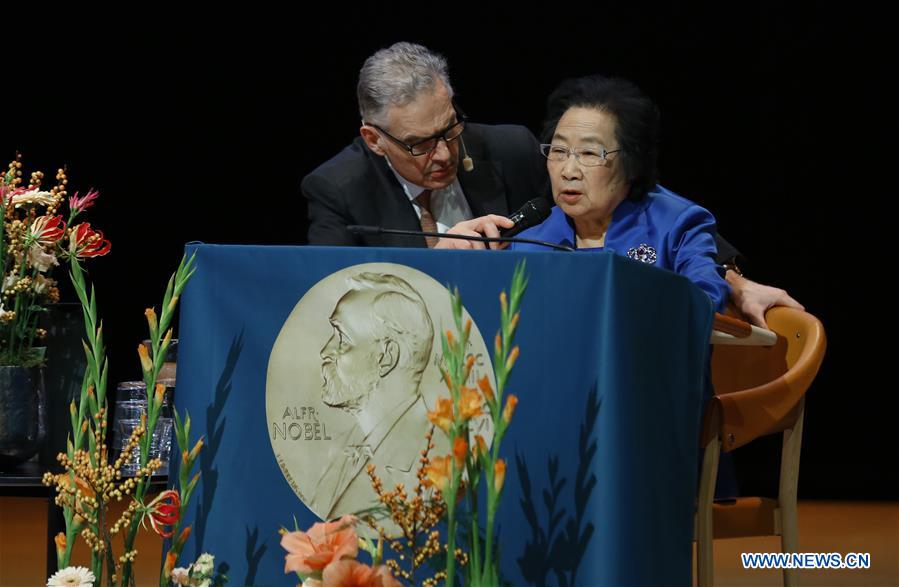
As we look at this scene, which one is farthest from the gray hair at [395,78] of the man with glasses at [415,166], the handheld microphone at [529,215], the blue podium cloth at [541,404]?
the blue podium cloth at [541,404]

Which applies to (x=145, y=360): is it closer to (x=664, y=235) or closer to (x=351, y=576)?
(x=351, y=576)

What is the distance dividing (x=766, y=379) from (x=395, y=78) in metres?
0.98

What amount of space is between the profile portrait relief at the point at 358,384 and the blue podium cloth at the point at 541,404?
0.02 meters

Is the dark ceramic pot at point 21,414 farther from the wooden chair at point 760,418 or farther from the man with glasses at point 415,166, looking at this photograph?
the wooden chair at point 760,418

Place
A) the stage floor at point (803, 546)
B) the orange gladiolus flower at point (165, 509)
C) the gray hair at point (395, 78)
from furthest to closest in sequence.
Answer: the stage floor at point (803, 546) < the gray hair at point (395, 78) < the orange gladiolus flower at point (165, 509)

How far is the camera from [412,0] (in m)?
4.04

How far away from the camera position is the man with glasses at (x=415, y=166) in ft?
8.82

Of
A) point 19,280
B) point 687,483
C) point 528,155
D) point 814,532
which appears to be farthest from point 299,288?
point 814,532

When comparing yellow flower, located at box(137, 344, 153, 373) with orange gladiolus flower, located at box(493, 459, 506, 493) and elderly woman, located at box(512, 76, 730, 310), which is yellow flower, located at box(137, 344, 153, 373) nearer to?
orange gladiolus flower, located at box(493, 459, 506, 493)

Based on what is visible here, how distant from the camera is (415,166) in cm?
272

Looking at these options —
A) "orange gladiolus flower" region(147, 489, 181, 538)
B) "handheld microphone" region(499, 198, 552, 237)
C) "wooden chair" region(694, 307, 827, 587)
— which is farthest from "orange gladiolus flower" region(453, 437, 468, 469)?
"handheld microphone" region(499, 198, 552, 237)

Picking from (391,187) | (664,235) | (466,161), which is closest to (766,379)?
(664,235)

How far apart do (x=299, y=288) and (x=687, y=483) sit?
56cm

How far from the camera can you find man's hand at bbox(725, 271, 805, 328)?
2391mm
